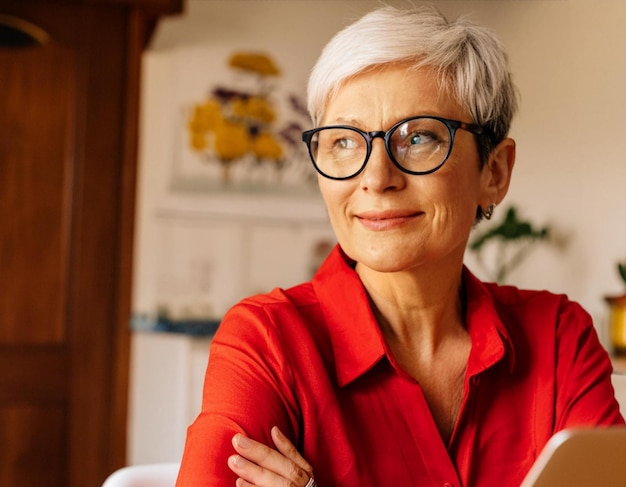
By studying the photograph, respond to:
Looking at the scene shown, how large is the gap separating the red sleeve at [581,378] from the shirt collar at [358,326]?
77 millimetres

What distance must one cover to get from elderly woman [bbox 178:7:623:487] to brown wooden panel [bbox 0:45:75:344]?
2.30 m

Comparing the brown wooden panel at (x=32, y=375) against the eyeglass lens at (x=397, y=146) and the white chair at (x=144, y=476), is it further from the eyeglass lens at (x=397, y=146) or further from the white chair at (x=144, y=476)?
the eyeglass lens at (x=397, y=146)

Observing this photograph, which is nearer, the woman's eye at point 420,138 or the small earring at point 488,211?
the woman's eye at point 420,138

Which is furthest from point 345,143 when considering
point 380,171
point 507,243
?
point 507,243

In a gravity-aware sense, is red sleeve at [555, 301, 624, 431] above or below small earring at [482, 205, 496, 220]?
below

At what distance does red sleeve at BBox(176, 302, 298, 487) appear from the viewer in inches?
33.3

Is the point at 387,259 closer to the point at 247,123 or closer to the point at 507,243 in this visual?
the point at 507,243

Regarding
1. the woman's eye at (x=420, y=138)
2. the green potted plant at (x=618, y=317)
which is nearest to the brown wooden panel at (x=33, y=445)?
the green potted plant at (x=618, y=317)

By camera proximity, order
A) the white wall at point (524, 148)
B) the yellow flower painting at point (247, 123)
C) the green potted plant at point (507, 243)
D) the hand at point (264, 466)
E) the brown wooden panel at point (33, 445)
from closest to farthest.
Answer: the hand at point (264, 466)
the white wall at point (524, 148)
the green potted plant at point (507, 243)
the brown wooden panel at point (33, 445)
the yellow flower painting at point (247, 123)

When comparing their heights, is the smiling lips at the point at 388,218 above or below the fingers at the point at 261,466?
above

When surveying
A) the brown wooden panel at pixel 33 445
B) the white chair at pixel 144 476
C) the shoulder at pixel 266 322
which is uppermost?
the shoulder at pixel 266 322

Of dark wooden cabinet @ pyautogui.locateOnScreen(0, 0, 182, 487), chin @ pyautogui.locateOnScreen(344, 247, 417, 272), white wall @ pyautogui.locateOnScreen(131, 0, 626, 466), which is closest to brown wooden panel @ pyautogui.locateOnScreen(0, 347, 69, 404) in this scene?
dark wooden cabinet @ pyautogui.locateOnScreen(0, 0, 182, 487)

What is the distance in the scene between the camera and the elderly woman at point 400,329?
934 millimetres

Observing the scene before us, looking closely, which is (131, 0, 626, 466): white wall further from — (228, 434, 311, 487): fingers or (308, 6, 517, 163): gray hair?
(228, 434, 311, 487): fingers
